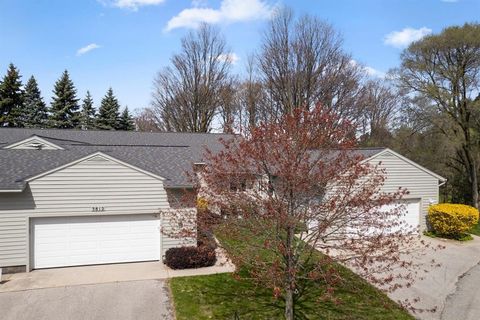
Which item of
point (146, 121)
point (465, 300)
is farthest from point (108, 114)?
point (465, 300)

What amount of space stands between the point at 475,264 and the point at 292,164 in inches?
455

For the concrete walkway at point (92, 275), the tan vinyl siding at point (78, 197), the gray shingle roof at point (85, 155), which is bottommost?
the concrete walkway at point (92, 275)

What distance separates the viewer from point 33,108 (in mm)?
43688

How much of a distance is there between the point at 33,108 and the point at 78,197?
123 feet

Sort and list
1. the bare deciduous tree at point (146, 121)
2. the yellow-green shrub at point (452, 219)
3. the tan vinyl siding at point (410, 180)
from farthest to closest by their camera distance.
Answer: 1. the bare deciduous tree at point (146, 121)
2. the tan vinyl siding at point (410, 180)
3. the yellow-green shrub at point (452, 219)

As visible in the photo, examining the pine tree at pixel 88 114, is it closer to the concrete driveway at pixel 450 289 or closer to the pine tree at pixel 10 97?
the pine tree at pixel 10 97

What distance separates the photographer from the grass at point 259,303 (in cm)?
894

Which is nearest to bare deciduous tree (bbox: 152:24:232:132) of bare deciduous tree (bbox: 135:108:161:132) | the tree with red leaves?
bare deciduous tree (bbox: 135:108:161:132)

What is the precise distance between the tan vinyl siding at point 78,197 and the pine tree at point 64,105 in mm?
33728

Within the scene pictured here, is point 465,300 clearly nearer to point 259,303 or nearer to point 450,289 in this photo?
point 450,289

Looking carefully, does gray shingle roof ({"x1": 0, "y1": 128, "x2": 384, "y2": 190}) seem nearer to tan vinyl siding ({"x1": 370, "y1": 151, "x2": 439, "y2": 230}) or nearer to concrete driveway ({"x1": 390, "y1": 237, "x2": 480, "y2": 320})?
tan vinyl siding ({"x1": 370, "y1": 151, "x2": 439, "y2": 230})

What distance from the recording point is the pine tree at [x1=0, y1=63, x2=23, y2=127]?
39.3 metres

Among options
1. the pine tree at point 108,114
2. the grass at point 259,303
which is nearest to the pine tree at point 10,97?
the pine tree at point 108,114

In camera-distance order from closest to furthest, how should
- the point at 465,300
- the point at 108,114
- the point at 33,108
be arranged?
the point at 465,300 < the point at 33,108 < the point at 108,114
